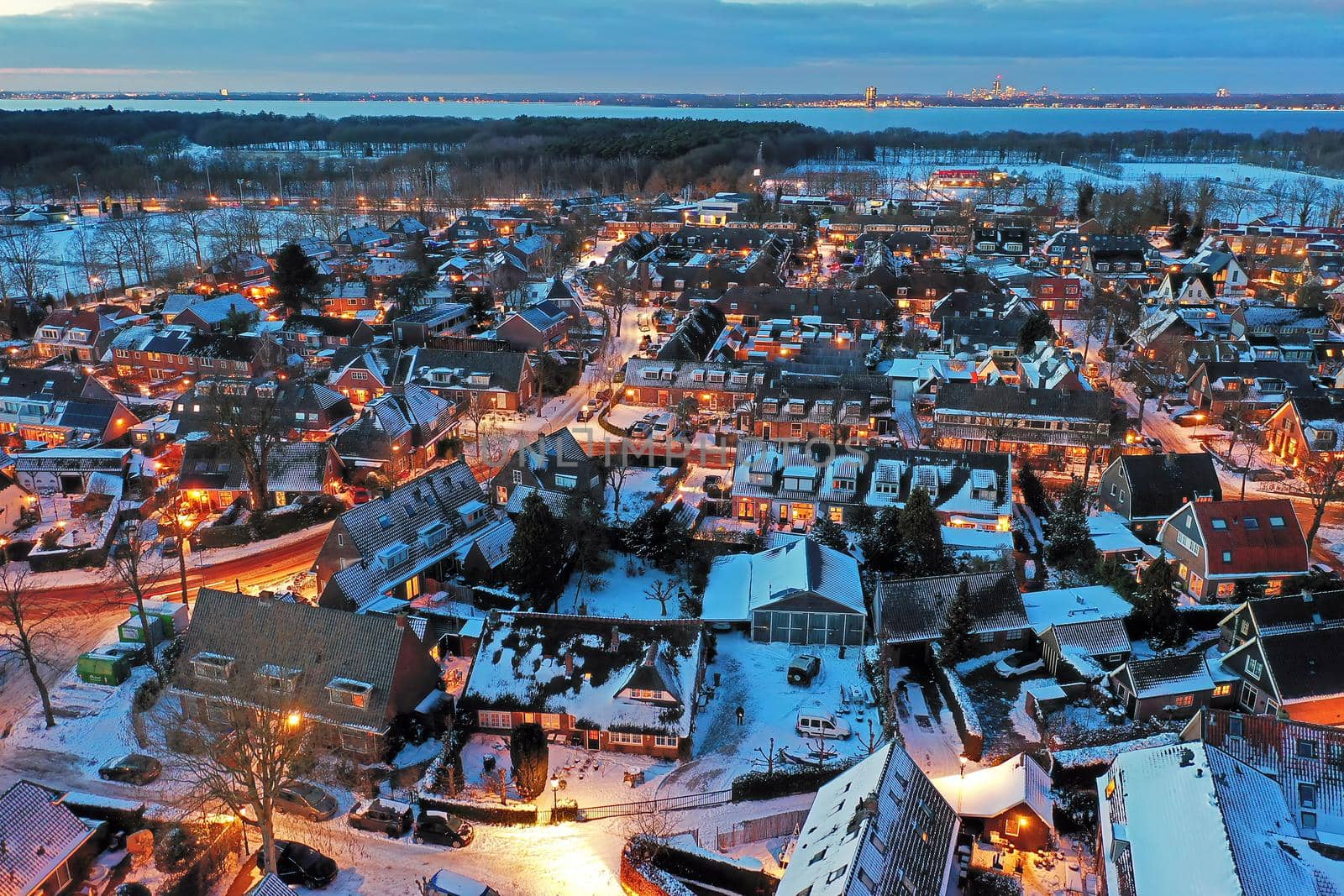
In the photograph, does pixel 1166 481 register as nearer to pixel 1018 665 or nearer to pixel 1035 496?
pixel 1035 496

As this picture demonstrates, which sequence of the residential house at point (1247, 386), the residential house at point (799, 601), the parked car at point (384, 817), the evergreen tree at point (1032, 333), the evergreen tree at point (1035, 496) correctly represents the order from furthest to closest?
1. the evergreen tree at point (1032, 333)
2. the residential house at point (1247, 386)
3. the evergreen tree at point (1035, 496)
4. the residential house at point (799, 601)
5. the parked car at point (384, 817)

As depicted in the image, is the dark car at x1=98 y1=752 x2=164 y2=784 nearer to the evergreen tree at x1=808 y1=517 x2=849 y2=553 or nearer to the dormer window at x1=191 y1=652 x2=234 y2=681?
the dormer window at x1=191 y1=652 x2=234 y2=681

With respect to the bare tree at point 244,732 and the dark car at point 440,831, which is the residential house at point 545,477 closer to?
→ the bare tree at point 244,732

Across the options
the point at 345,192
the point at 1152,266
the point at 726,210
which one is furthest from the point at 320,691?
the point at 345,192

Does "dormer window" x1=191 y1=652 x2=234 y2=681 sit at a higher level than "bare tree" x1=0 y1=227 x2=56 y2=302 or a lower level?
Answer: lower

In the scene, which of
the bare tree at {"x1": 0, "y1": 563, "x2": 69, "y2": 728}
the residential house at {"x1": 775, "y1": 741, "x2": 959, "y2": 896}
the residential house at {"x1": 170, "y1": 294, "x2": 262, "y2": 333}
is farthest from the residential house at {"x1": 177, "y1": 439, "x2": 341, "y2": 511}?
the residential house at {"x1": 775, "y1": 741, "x2": 959, "y2": 896}

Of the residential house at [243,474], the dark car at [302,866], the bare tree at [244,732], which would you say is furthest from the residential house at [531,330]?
the dark car at [302,866]

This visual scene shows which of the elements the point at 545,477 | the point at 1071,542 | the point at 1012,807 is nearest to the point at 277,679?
the point at 545,477
